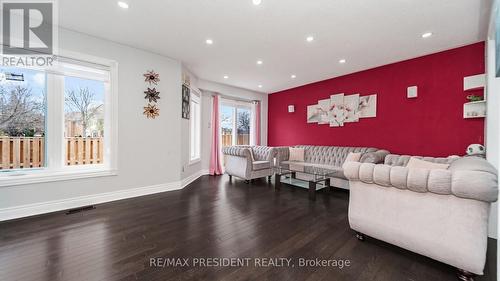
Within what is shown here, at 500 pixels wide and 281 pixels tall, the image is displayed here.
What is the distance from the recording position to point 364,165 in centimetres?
192

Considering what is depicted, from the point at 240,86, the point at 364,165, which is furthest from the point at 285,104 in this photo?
the point at 364,165

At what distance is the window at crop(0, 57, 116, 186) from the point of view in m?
2.65

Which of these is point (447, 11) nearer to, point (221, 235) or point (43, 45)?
point (221, 235)

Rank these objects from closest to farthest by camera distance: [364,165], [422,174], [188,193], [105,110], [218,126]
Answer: [422,174] < [364,165] < [105,110] < [188,193] < [218,126]

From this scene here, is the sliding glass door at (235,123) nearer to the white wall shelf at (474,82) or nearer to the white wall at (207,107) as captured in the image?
the white wall at (207,107)

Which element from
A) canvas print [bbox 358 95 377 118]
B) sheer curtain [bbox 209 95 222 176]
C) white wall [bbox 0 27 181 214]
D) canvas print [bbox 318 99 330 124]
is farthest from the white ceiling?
sheer curtain [bbox 209 95 222 176]

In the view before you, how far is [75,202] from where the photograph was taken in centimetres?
292

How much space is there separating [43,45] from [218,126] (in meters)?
3.72

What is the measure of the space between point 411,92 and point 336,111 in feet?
5.00

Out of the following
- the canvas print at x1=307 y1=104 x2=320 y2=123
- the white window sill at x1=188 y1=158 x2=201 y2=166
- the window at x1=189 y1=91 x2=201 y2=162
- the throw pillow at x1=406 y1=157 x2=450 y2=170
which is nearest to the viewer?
the throw pillow at x1=406 y1=157 x2=450 y2=170

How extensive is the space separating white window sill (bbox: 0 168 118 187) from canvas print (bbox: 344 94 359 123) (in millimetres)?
5142

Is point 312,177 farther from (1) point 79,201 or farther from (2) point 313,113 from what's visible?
(1) point 79,201

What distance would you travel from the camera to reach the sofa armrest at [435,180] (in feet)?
4.35

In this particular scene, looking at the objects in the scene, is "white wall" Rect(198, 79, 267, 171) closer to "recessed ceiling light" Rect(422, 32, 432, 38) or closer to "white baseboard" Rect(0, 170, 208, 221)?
"white baseboard" Rect(0, 170, 208, 221)
